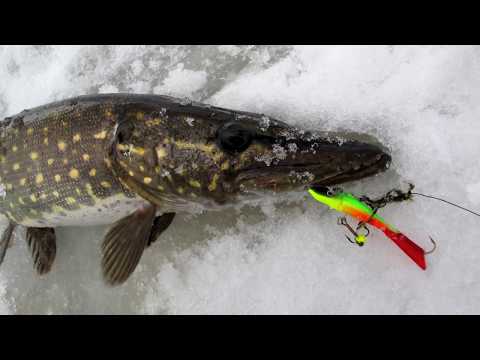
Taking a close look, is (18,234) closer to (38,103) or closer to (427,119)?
(38,103)

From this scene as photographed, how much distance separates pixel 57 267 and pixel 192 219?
937mm

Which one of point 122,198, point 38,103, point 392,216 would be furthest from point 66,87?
point 392,216

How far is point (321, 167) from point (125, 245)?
99cm

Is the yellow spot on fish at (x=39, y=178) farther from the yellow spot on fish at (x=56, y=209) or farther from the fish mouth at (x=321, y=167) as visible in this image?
the fish mouth at (x=321, y=167)

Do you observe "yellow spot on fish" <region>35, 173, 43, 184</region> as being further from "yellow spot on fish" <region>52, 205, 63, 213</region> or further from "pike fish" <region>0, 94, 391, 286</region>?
"yellow spot on fish" <region>52, 205, 63, 213</region>

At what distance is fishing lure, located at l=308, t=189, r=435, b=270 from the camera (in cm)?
165

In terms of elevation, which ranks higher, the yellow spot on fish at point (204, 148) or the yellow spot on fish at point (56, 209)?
the yellow spot on fish at point (204, 148)

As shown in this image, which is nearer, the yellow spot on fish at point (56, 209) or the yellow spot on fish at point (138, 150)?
the yellow spot on fish at point (138, 150)

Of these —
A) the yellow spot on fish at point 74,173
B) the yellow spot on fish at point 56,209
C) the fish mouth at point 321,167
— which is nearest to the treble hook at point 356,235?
the fish mouth at point 321,167

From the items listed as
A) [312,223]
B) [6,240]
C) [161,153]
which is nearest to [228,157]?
[161,153]

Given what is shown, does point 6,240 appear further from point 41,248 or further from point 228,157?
point 228,157

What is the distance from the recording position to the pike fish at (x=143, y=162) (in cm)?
162

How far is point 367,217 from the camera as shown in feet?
5.43

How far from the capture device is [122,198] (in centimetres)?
183
